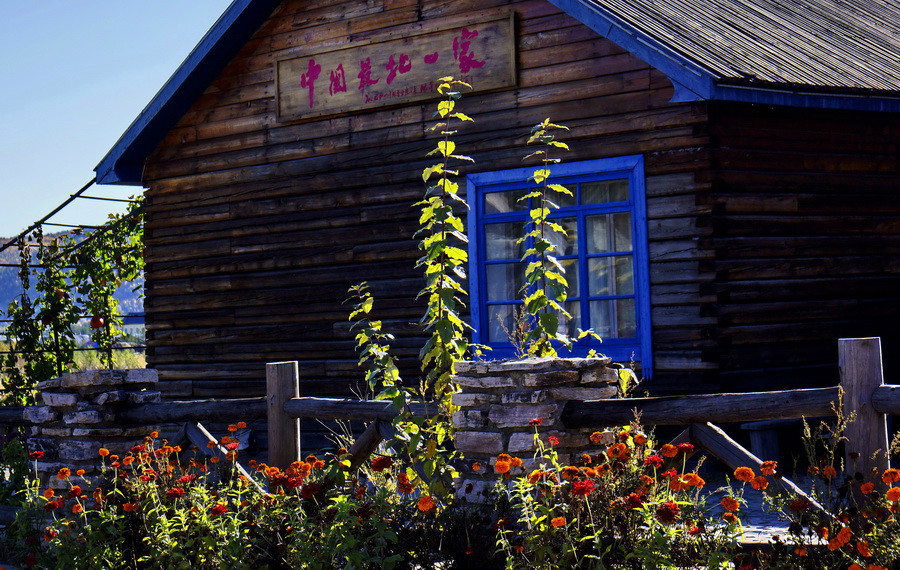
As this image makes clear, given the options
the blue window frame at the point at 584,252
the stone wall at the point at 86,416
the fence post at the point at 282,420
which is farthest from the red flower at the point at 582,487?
the blue window frame at the point at 584,252

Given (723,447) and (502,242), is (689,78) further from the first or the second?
(723,447)

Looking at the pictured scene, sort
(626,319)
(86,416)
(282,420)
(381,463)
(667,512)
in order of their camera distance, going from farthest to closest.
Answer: (626,319) < (86,416) < (282,420) < (381,463) < (667,512)

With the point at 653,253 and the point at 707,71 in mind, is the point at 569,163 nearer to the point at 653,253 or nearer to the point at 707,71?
the point at 653,253

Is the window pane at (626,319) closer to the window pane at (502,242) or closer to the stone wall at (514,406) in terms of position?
the window pane at (502,242)

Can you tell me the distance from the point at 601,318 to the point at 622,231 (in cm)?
79

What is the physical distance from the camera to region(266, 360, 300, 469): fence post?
22.5 feet

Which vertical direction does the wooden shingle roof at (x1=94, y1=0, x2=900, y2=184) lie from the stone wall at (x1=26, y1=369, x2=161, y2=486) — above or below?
above

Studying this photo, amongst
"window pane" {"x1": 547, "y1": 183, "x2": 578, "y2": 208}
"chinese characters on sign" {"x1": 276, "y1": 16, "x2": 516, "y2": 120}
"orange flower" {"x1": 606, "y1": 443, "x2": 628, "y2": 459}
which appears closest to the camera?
"orange flower" {"x1": 606, "y1": 443, "x2": 628, "y2": 459}

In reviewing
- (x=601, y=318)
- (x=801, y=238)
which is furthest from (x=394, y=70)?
(x=801, y=238)

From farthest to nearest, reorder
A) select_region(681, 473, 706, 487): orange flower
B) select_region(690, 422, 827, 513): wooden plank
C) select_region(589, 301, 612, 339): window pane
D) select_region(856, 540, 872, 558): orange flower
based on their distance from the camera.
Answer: select_region(589, 301, 612, 339): window pane < select_region(690, 422, 827, 513): wooden plank < select_region(681, 473, 706, 487): orange flower < select_region(856, 540, 872, 558): orange flower

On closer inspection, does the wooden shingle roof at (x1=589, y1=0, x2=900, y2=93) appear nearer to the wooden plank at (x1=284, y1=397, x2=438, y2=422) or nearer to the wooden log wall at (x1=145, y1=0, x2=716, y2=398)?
the wooden log wall at (x1=145, y1=0, x2=716, y2=398)

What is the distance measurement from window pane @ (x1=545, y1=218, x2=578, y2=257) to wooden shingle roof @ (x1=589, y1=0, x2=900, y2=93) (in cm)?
183

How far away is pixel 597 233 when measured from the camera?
9.65 meters

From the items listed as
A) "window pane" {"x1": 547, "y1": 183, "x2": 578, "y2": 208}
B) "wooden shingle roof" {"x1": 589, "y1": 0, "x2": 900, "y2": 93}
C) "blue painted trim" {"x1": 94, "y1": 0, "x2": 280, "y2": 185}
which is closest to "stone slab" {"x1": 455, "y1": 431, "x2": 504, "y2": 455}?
"wooden shingle roof" {"x1": 589, "y1": 0, "x2": 900, "y2": 93}
